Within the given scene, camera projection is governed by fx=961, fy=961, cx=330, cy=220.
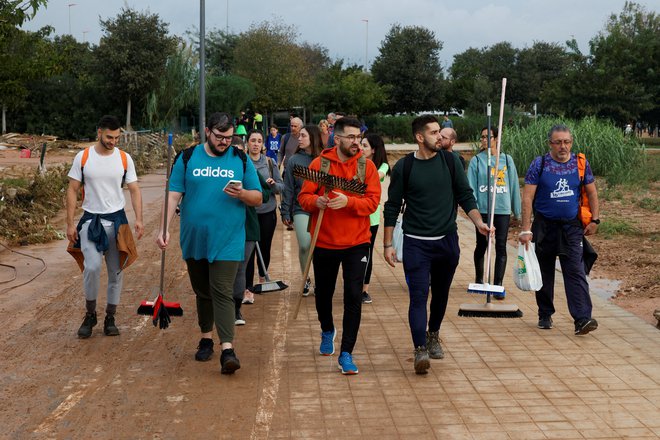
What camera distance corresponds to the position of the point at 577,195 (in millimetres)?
8266

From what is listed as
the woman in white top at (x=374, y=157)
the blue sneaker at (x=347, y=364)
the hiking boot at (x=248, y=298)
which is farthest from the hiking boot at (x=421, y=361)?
the hiking boot at (x=248, y=298)

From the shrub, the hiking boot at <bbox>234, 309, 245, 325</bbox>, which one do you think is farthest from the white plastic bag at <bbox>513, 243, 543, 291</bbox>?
the shrub

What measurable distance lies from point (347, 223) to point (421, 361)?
3.68 ft

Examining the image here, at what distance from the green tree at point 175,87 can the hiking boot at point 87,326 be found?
35979 mm

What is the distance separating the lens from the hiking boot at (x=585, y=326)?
813 cm

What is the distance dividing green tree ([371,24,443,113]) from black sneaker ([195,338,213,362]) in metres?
61.4

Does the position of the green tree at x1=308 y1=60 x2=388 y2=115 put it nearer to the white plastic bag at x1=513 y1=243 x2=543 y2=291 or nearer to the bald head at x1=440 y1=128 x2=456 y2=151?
the bald head at x1=440 y1=128 x2=456 y2=151

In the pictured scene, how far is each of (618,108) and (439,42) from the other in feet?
84.7

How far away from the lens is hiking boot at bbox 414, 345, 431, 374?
22.5 ft

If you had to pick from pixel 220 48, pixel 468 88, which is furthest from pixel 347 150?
pixel 220 48

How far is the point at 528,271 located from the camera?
27.7 ft

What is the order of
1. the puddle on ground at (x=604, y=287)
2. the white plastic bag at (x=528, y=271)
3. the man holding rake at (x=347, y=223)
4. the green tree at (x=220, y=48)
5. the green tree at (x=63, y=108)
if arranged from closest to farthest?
the man holding rake at (x=347, y=223), the white plastic bag at (x=528, y=271), the puddle on ground at (x=604, y=287), the green tree at (x=63, y=108), the green tree at (x=220, y=48)

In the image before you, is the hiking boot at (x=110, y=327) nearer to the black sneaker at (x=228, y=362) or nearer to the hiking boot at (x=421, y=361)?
the black sneaker at (x=228, y=362)

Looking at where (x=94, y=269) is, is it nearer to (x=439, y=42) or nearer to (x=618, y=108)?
(x=618, y=108)
